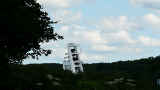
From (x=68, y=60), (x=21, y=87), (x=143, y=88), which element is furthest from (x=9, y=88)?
(x=68, y=60)

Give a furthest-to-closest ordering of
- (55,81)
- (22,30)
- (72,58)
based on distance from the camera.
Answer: (72,58) → (55,81) → (22,30)

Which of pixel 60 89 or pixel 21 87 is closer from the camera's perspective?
pixel 21 87

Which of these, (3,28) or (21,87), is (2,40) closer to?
(3,28)

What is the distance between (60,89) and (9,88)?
11.6 metres

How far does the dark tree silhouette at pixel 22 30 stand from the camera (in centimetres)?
4231

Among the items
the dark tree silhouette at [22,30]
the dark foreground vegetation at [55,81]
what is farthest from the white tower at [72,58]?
the dark tree silhouette at [22,30]

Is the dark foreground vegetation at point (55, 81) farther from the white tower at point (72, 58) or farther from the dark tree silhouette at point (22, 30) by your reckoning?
the white tower at point (72, 58)

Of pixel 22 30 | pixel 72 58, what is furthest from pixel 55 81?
pixel 72 58

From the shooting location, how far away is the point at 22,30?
4347 centimetres

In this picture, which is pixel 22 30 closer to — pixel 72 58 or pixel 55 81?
pixel 55 81

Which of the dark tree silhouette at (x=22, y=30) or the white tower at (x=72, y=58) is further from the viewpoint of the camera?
the white tower at (x=72, y=58)

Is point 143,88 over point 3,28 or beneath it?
beneath

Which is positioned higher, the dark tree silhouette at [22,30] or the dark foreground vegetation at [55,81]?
the dark tree silhouette at [22,30]

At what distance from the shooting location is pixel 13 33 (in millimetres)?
43625
